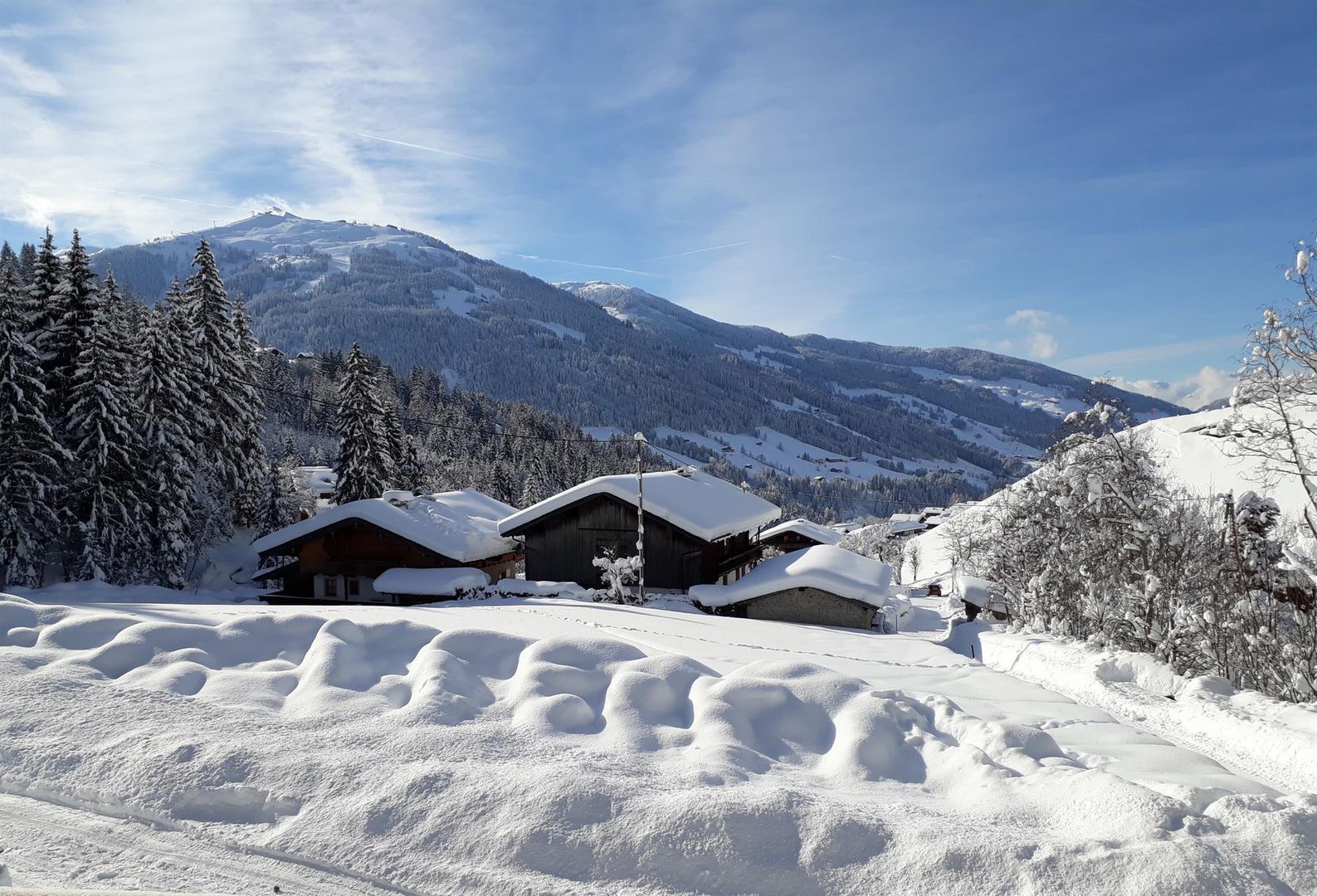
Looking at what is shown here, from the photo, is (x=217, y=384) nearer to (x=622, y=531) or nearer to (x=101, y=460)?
(x=101, y=460)

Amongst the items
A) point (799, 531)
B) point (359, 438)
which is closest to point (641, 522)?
point (359, 438)

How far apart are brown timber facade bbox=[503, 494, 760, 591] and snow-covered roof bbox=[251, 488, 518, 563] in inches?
92.8

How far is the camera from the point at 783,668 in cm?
804

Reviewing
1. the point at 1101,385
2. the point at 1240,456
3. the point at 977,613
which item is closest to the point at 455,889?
the point at 1240,456

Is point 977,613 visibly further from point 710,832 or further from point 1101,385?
point 710,832

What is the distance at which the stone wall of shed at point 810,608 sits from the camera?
1166 inches

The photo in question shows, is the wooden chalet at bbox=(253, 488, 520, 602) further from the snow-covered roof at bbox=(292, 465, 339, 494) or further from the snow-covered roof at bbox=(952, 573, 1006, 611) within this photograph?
the snow-covered roof at bbox=(292, 465, 339, 494)

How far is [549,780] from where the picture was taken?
5.29 meters

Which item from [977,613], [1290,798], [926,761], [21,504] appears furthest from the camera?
[977,613]

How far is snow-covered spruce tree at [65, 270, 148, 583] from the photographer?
27.5m

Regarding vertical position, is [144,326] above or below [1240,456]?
above

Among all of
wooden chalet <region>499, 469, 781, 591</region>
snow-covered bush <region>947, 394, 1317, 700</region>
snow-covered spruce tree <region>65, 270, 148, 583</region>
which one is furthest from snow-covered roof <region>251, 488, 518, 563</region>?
snow-covered bush <region>947, 394, 1317, 700</region>

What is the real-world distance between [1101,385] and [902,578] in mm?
89298

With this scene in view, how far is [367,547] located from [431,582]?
4569mm
